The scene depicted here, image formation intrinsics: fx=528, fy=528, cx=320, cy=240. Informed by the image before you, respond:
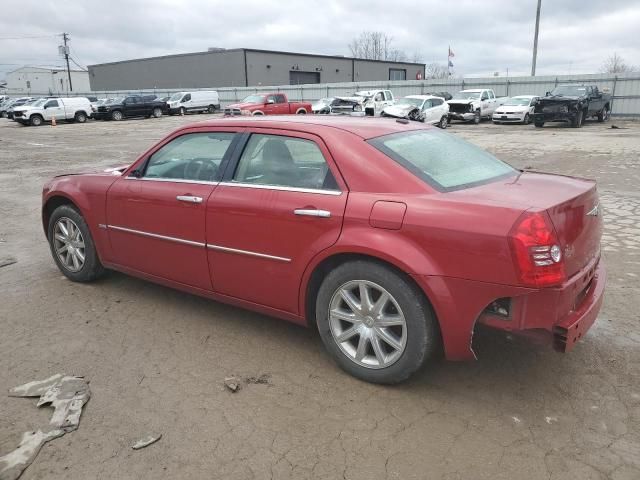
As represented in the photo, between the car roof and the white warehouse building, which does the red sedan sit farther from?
→ the white warehouse building

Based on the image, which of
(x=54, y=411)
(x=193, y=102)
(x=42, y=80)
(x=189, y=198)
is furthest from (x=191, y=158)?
(x=42, y=80)

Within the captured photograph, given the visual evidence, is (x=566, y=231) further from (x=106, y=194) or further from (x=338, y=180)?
(x=106, y=194)

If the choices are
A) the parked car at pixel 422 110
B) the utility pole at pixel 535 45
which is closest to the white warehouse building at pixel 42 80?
Answer: the utility pole at pixel 535 45

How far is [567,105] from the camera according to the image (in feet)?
75.3

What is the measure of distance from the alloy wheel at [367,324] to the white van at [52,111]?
34.3 metres

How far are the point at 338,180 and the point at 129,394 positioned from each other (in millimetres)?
1796

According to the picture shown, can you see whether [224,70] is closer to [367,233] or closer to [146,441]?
[367,233]

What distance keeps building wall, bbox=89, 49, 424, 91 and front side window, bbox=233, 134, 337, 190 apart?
5332 cm

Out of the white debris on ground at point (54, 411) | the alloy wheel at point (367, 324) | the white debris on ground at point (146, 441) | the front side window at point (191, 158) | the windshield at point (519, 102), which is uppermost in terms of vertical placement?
the windshield at point (519, 102)

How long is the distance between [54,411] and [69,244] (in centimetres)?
232

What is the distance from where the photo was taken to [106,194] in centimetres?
446

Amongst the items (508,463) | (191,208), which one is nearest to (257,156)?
(191,208)

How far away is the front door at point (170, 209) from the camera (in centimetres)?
385

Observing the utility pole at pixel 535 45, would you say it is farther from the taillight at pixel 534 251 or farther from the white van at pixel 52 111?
the taillight at pixel 534 251
